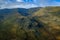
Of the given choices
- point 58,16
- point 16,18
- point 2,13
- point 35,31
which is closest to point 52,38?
point 35,31

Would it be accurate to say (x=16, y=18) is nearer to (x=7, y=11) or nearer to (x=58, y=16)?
(x=7, y=11)

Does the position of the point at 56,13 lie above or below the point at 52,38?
above

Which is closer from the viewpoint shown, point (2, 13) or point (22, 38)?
point (22, 38)

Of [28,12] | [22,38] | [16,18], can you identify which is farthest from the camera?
[28,12]

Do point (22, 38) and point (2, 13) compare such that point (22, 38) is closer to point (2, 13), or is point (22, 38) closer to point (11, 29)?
point (11, 29)

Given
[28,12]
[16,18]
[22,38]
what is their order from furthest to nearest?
[28,12] < [16,18] < [22,38]

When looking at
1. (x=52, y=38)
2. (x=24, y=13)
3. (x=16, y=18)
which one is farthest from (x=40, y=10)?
(x=52, y=38)
